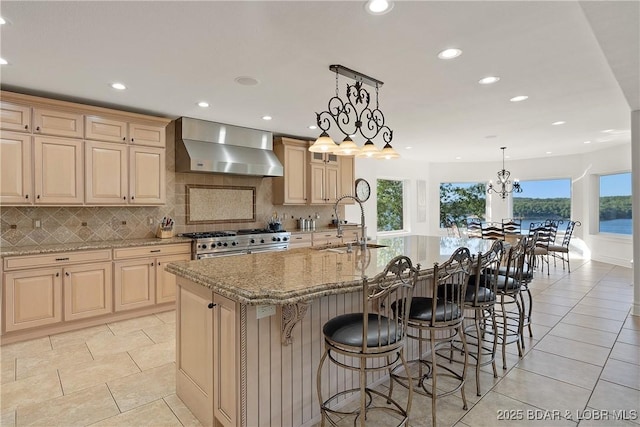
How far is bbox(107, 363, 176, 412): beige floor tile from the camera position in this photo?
2.40 m

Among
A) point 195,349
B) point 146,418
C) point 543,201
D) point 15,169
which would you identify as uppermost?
point 15,169

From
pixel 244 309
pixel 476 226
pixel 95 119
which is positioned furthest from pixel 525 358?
pixel 476 226

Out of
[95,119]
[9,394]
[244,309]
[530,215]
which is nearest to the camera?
[244,309]

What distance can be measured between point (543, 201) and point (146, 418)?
32.8 ft

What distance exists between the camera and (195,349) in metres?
2.18

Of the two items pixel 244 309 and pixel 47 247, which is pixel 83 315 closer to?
pixel 47 247

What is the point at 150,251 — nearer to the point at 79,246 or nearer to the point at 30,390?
the point at 79,246

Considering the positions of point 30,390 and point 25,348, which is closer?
point 30,390

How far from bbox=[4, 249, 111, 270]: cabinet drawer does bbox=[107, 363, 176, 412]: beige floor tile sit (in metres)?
1.63

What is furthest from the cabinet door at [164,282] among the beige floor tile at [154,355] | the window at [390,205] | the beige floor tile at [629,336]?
the window at [390,205]

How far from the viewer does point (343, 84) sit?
11.0 feet

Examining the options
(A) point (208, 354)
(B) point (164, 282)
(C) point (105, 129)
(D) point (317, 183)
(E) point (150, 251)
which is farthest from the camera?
(D) point (317, 183)

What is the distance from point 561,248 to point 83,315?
795 centimetres

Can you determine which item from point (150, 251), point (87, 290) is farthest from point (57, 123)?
point (87, 290)
